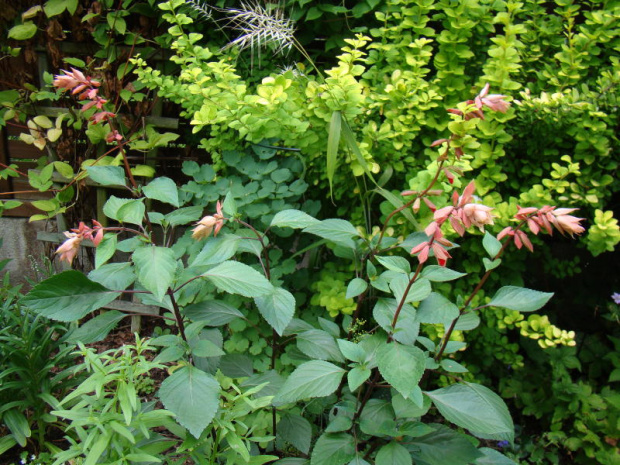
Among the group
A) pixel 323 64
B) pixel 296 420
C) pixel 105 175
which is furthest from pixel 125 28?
pixel 296 420

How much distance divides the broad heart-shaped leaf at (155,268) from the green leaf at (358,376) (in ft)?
1.54

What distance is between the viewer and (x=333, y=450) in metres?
1.17

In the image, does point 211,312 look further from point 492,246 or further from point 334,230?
point 492,246

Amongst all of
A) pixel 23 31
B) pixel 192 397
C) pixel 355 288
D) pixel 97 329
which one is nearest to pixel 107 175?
pixel 97 329

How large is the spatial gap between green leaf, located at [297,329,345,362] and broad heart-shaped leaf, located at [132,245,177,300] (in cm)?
44

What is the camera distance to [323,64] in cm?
246

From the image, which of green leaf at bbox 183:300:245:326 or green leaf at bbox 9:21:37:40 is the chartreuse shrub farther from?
green leaf at bbox 9:21:37:40

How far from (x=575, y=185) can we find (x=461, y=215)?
1.16m

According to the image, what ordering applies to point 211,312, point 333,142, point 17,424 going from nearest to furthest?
1. point 211,312
2. point 333,142
3. point 17,424

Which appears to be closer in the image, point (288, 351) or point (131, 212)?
point (131, 212)

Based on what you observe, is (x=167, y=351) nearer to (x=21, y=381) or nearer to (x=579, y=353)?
(x=21, y=381)

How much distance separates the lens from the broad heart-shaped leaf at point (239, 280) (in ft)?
3.60

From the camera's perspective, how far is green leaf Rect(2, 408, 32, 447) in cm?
160

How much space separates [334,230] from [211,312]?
1.40ft
